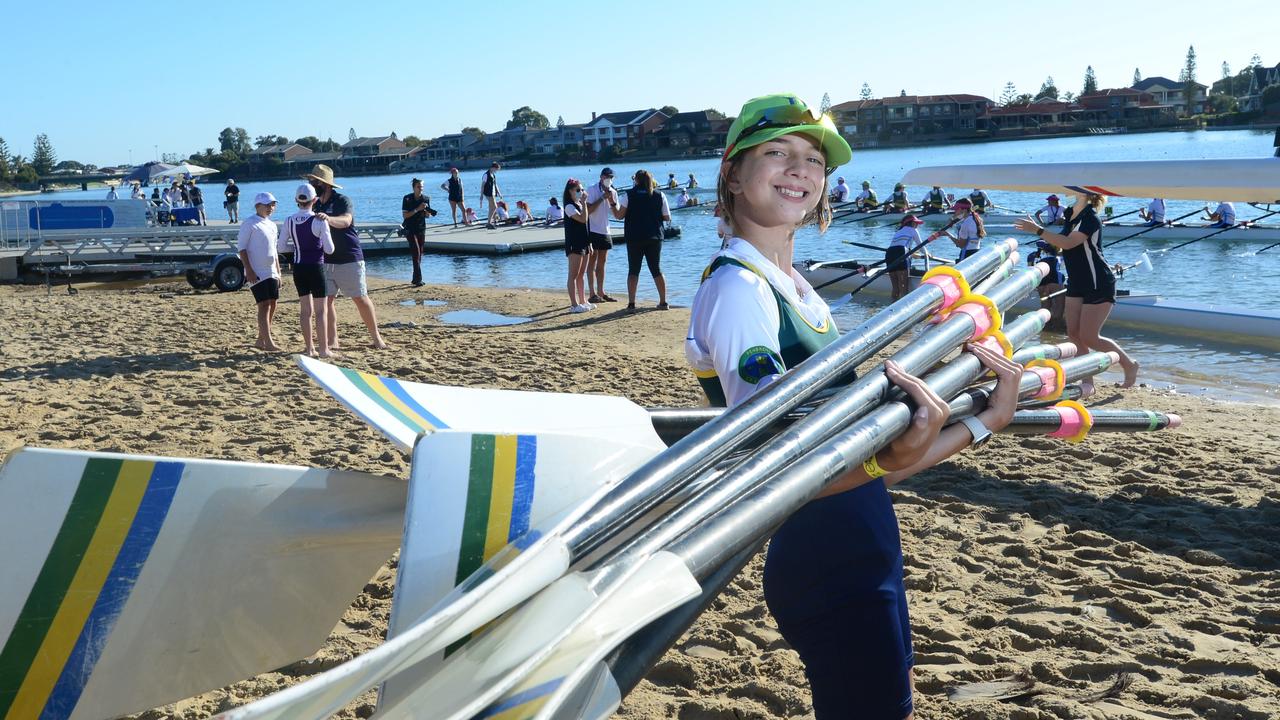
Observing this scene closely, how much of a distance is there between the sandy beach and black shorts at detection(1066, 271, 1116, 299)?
3.30 ft

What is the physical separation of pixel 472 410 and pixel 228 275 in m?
17.3

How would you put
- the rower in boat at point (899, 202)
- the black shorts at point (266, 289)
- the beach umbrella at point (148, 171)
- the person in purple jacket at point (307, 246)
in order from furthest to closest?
the beach umbrella at point (148, 171) < the rower in boat at point (899, 202) < the black shorts at point (266, 289) < the person in purple jacket at point (307, 246)

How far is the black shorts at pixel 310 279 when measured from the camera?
951cm

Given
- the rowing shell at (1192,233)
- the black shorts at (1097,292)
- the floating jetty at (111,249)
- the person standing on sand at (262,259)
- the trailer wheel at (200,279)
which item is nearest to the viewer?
the black shorts at (1097,292)

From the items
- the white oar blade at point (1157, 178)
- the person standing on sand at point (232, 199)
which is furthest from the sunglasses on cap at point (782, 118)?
the person standing on sand at point (232, 199)

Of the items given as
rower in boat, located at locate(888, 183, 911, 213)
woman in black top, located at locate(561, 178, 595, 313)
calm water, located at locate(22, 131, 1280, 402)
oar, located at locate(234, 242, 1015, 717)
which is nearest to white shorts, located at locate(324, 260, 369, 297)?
woman in black top, located at locate(561, 178, 595, 313)

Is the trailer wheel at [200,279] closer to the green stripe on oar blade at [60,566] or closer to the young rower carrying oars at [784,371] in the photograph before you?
the green stripe on oar blade at [60,566]

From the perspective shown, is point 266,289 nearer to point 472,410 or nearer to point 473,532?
point 472,410

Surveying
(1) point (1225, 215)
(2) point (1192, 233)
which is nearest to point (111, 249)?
(1) point (1225, 215)

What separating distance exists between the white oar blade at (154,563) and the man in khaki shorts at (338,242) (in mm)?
7806

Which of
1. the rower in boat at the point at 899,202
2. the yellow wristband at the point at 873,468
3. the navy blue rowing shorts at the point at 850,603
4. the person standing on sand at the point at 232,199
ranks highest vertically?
the person standing on sand at the point at 232,199

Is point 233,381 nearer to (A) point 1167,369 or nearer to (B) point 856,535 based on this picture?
(B) point 856,535

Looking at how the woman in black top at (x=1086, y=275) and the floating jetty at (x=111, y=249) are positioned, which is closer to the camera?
the woman in black top at (x=1086, y=275)

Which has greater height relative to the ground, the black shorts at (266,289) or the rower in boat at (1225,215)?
the rower in boat at (1225,215)
